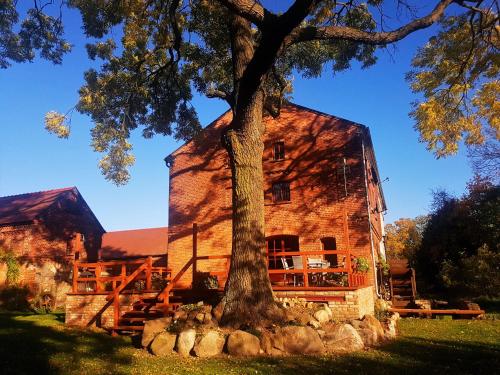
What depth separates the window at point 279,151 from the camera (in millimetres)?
17672

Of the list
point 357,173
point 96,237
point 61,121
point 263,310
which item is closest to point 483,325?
point 357,173

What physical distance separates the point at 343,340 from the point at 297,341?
43.0 inches

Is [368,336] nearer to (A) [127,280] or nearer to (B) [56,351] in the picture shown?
(B) [56,351]

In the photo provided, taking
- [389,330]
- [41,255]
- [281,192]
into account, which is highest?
[281,192]

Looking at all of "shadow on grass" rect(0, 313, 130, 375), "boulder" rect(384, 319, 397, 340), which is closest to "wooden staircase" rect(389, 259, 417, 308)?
"boulder" rect(384, 319, 397, 340)

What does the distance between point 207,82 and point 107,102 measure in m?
3.91

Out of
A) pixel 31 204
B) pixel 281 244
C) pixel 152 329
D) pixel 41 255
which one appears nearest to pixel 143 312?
pixel 152 329

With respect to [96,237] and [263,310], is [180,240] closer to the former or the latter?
[263,310]

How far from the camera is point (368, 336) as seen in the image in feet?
28.0

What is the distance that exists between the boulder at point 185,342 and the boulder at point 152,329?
953 millimetres

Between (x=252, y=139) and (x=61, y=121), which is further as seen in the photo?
(x=61, y=121)

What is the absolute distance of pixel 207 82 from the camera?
15695 millimetres

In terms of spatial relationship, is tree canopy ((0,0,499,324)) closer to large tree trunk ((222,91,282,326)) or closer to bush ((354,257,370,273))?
large tree trunk ((222,91,282,326))

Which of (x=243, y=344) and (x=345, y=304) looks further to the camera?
(x=345, y=304)
